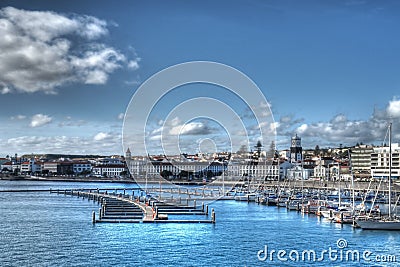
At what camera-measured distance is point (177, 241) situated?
28.3 meters

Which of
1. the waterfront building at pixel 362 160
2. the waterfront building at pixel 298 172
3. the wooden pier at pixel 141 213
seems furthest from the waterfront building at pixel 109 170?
the wooden pier at pixel 141 213

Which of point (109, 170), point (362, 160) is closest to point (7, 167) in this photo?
point (109, 170)

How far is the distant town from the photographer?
4540 inches

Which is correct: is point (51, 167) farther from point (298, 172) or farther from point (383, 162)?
point (383, 162)

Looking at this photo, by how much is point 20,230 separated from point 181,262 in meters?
13.8

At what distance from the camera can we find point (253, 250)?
26.4 m

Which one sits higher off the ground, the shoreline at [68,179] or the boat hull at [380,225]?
the boat hull at [380,225]

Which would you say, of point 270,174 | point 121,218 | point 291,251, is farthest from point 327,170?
point 291,251

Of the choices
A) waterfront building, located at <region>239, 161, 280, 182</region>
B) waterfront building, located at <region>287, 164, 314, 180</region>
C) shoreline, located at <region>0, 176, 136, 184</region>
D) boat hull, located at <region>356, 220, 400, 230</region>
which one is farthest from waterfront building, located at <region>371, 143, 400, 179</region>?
boat hull, located at <region>356, 220, 400, 230</region>

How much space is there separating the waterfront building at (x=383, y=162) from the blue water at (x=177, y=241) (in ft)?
247

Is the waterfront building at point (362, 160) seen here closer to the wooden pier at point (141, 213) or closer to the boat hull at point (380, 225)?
the wooden pier at point (141, 213)

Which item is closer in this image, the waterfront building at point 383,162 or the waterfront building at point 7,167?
the waterfront building at point 383,162

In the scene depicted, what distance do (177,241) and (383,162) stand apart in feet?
320

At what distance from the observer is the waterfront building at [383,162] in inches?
4329
